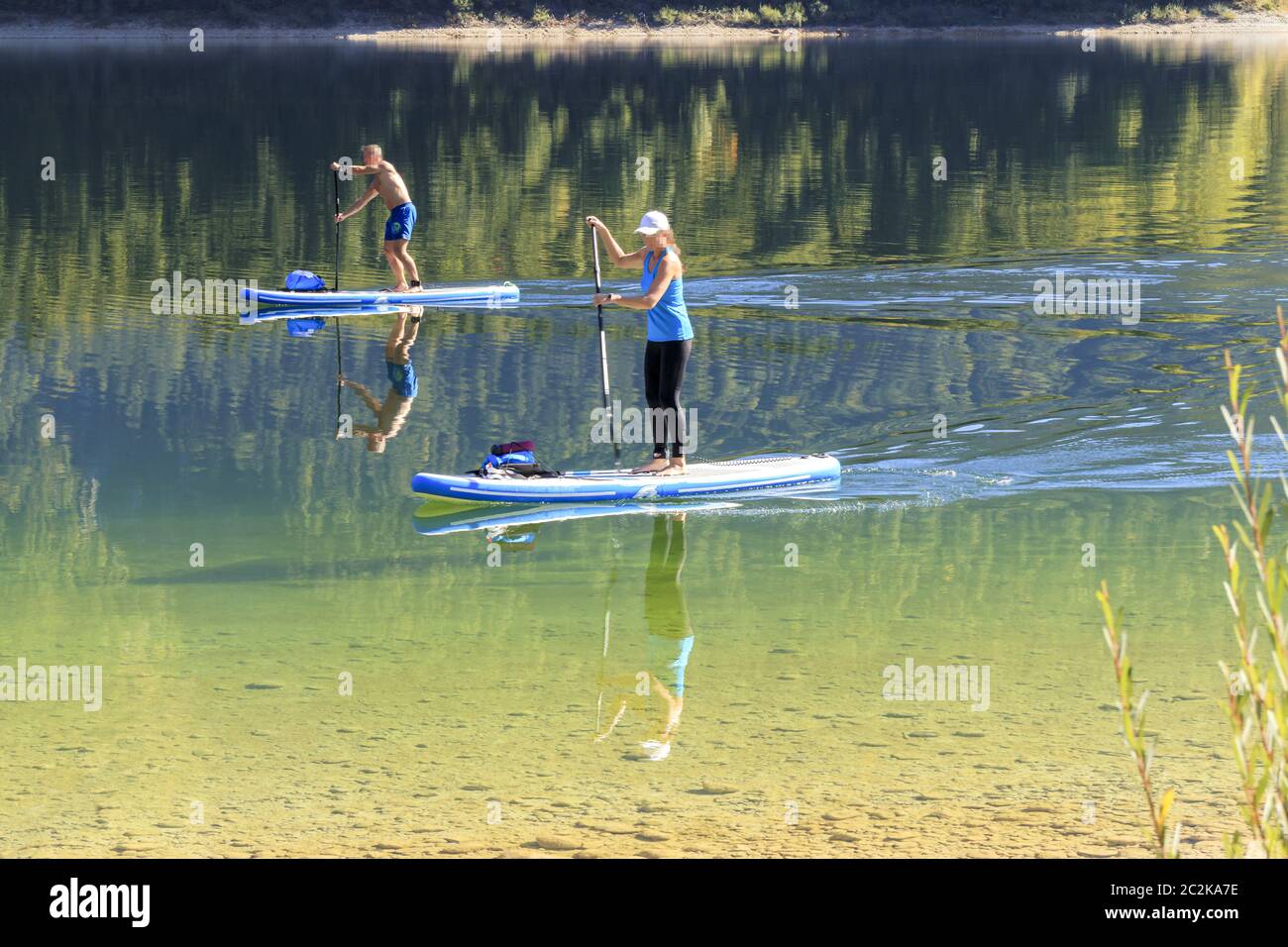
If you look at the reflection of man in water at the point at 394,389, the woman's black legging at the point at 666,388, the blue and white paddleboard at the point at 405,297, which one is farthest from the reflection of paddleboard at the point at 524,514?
the blue and white paddleboard at the point at 405,297

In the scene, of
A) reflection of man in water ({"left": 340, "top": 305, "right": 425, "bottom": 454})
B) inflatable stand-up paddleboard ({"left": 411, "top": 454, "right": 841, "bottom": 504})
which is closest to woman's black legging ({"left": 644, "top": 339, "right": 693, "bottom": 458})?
inflatable stand-up paddleboard ({"left": 411, "top": 454, "right": 841, "bottom": 504})

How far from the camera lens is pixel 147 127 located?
4991 centimetres

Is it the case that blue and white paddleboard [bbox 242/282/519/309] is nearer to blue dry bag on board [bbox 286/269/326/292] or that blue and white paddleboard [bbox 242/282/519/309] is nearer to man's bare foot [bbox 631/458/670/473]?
blue dry bag on board [bbox 286/269/326/292]

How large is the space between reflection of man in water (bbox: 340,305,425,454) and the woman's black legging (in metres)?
3.19

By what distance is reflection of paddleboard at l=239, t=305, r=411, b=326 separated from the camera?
23.8 m

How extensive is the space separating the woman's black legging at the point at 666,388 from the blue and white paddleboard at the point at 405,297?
32.7ft

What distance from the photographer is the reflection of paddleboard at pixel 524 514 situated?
567 inches

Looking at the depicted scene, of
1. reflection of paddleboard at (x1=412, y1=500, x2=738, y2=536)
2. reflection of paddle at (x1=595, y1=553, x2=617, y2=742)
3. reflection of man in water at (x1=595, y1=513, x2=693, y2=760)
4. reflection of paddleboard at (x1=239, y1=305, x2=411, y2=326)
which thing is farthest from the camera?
reflection of paddleboard at (x1=239, y1=305, x2=411, y2=326)

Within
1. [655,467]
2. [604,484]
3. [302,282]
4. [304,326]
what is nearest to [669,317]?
[655,467]

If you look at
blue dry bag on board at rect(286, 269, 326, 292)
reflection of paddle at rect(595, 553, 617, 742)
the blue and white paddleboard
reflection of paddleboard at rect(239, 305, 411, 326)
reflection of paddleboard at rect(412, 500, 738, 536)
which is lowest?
reflection of paddle at rect(595, 553, 617, 742)

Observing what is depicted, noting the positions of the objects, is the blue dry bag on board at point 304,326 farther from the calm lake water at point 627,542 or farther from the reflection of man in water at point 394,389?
the reflection of man in water at point 394,389
